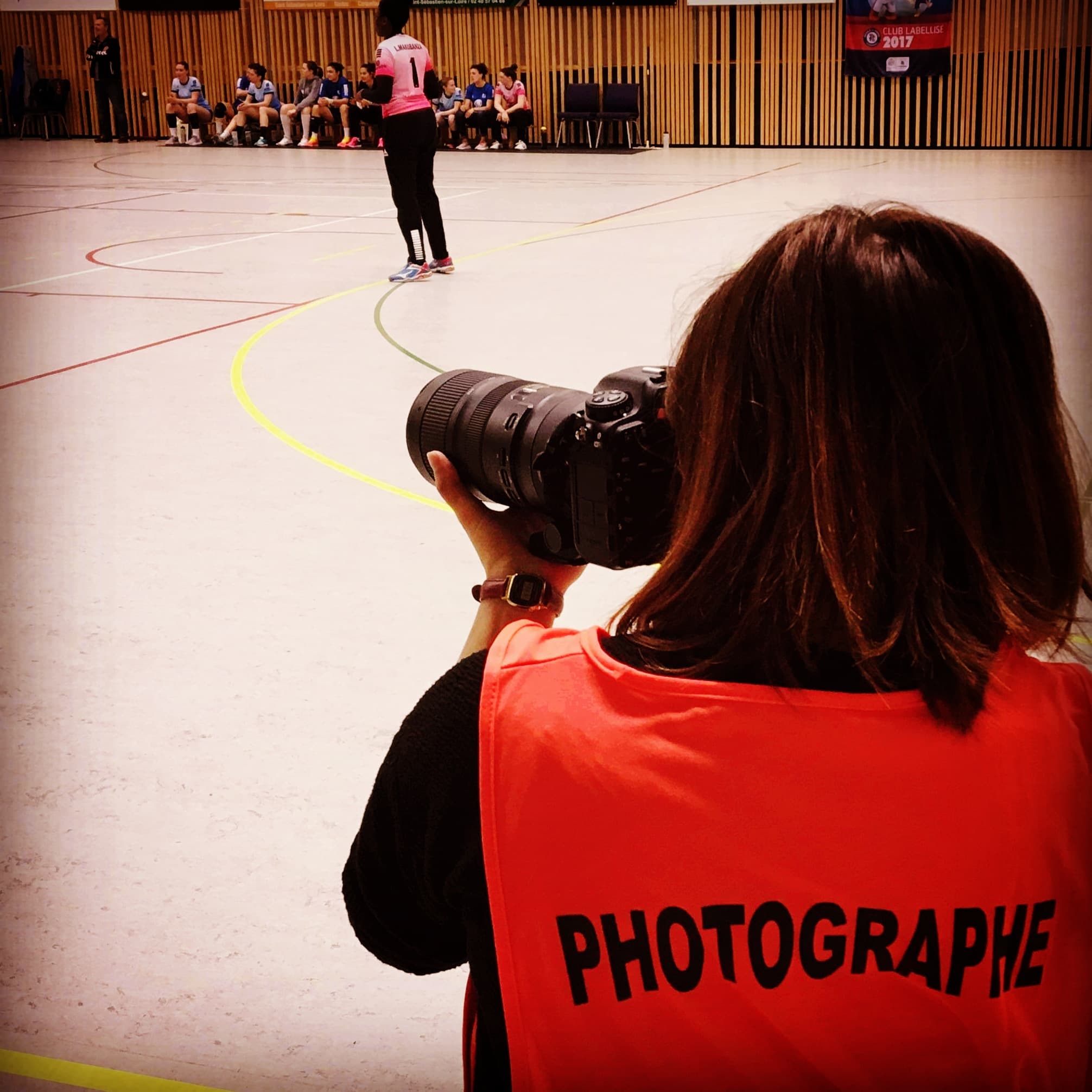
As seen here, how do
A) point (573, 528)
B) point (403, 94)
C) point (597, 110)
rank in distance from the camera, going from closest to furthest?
point (573, 528), point (403, 94), point (597, 110)

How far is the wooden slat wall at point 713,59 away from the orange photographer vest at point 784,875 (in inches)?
634

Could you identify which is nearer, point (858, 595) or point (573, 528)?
point (858, 595)

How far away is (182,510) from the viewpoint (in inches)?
150

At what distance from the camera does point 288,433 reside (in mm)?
4539

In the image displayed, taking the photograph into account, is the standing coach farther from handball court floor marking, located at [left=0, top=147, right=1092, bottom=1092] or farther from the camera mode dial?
the camera mode dial

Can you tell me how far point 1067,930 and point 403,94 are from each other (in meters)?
7.36

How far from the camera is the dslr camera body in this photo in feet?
3.43

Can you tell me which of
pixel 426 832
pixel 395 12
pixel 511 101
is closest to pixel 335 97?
pixel 511 101

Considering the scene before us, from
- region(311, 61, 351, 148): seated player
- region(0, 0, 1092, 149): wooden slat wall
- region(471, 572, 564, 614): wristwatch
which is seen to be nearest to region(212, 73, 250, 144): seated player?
region(0, 0, 1092, 149): wooden slat wall

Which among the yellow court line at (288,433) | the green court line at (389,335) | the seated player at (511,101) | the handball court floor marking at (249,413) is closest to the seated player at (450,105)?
the seated player at (511,101)

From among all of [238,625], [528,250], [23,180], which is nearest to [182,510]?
[238,625]

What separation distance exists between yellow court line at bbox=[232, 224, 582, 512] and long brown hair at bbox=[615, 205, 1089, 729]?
2.88 meters

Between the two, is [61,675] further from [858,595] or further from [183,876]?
[858,595]

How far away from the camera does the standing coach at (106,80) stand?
18250 mm
